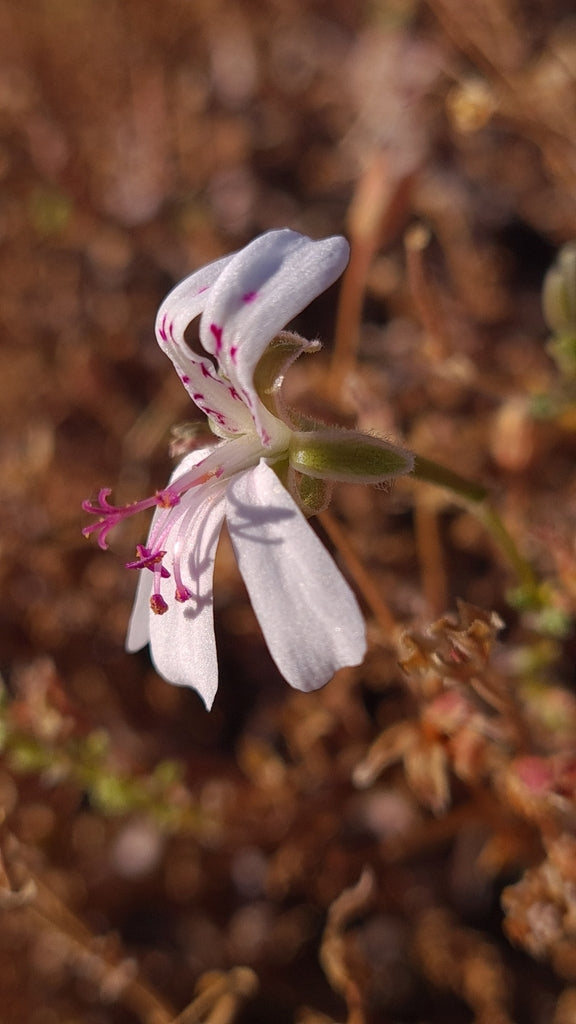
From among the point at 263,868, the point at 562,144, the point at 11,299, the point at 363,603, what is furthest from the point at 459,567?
the point at 11,299

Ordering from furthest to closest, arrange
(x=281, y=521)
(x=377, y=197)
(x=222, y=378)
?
(x=377, y=197) → (x=222, y=378) → (x=281, y=521)

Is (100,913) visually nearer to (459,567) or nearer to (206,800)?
(206,800)

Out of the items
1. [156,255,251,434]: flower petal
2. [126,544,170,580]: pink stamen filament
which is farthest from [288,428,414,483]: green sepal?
[126,544,170,580]: pink stamen filament

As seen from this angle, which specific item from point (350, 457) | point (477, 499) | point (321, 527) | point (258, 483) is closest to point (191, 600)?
point (258, 483)

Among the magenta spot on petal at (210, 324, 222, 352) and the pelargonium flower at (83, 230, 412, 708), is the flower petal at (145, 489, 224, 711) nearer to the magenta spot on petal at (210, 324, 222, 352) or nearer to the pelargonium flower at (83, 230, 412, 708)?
the pelargonium flower at (83, 230, 412, 708)

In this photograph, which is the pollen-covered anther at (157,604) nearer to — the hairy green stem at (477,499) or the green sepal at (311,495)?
the green sepal at (311,495)

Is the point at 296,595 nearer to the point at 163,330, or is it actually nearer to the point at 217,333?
the point at 217,333

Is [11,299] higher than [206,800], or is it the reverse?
[11,299]
